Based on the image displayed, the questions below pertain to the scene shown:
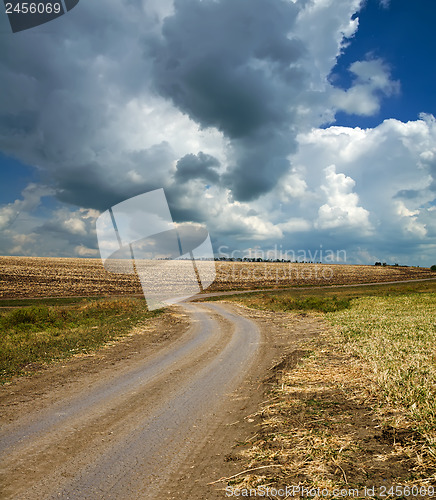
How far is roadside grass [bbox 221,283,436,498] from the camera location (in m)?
4.29

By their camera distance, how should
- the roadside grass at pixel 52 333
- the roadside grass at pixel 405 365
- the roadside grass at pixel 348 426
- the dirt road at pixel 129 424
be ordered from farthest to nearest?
the roadside grass at pixel 52 333
the roadside grass at pixel 405 365
the dirt road at pixel 129 424
the roadside grass at pixel 348 426

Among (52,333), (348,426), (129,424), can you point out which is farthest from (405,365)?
(52,333)

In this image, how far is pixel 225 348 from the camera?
45.0 feet

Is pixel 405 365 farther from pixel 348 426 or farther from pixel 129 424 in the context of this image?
pixel 129 424

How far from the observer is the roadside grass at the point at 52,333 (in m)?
11.4

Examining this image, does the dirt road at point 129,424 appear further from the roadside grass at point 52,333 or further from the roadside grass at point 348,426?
the roadside grass at point 52,333

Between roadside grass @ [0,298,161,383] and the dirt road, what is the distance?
4.50 ft

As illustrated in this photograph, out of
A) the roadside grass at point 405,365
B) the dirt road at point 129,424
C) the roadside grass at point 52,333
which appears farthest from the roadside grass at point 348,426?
the roadside grass at point 52,333

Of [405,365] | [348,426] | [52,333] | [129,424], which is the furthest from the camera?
[52,333]

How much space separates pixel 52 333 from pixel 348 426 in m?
16.0

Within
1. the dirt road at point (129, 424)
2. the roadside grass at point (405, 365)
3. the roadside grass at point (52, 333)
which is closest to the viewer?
the dirt road at point (129, 424)

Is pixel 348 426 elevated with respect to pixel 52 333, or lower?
lower

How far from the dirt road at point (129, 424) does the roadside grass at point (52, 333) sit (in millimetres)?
1373

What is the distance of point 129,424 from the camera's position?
6328 mm
